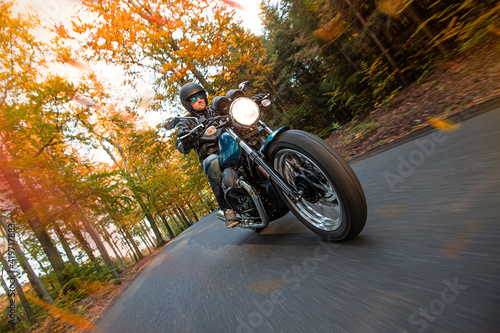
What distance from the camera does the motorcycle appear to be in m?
1.70

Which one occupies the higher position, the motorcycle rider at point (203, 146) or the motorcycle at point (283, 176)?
the motorcycle rider at point (203, 146)

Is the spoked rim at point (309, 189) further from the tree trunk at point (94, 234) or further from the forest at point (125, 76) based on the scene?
the tree trunk at point (94, 234)

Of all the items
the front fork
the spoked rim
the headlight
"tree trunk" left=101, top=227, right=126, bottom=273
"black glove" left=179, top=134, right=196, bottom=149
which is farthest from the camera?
"tree trunk" left=101, top=227, right=126, bottom=273

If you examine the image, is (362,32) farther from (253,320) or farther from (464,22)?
(253,320)

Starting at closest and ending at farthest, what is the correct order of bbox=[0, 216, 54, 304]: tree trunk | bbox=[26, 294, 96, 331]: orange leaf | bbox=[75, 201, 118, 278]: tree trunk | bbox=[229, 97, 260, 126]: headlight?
bbox=[229, 97, 260, 126]: headlight
bbox=[26, 294, 96, 331]: orange leaf
bbox=[0, 216, 54, 304]: tree trunk
bbox=[75, 201, 118, 278]: tree trunk

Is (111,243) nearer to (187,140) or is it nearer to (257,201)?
(187,140)

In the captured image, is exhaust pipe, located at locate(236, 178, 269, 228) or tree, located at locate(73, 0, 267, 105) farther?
tree, located at locate(73, 0, 267, 105)

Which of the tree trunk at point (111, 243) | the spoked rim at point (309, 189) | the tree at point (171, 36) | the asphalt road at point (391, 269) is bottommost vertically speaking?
the asphalt road at point (391, 269)

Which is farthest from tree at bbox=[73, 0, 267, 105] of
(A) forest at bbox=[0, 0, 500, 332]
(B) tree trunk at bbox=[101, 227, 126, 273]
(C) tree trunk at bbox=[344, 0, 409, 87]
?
(B) tree trunk at bbox=[101, 227, 126, 273]

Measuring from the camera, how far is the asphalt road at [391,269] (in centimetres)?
98

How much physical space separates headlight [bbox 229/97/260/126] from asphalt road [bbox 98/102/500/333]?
1304 millimetres

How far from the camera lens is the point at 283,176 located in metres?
2.26

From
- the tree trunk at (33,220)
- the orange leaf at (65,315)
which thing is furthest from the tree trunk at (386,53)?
the tree trunk at (33,220)

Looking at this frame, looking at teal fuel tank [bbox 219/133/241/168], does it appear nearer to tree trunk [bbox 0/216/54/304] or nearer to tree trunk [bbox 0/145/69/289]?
tree trunk [bbox 0/216/54/304]
